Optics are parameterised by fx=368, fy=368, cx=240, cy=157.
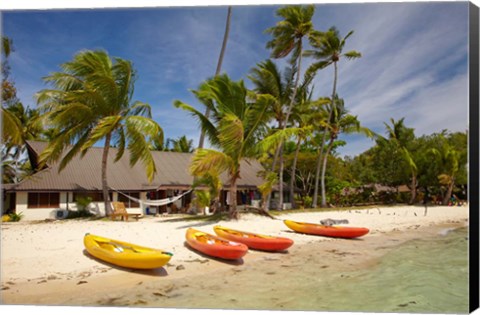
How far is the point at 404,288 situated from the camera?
486cm

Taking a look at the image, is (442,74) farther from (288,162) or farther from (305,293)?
(288,162)

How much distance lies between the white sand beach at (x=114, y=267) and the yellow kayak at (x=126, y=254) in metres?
0.13

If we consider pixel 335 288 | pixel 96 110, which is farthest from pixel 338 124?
pixel 335 288

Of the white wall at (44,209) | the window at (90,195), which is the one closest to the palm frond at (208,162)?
the white wall at (44,209)

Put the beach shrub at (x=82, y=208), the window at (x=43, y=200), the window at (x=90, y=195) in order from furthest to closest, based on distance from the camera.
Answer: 1. the window at (x=90, y=195)
2. the beach shrub at (x=82, y=208)
3. the window at (x=43, y=200)

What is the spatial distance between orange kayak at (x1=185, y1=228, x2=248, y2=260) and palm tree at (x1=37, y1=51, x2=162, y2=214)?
173 inches

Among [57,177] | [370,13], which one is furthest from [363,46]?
[57,177]

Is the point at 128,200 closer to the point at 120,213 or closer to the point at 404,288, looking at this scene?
the point at 120,213

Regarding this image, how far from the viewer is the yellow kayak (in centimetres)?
517

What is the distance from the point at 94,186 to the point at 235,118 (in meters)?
6.59

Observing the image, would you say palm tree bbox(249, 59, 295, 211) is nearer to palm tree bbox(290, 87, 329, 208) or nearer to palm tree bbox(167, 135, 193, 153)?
palm tree bbox(290, 87, 329, 208)

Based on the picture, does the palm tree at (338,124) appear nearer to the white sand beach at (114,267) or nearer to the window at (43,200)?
the white sand beach at (114,267)

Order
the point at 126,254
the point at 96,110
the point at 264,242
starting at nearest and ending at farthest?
the point at 126,254
the point at 264,242
the point at 96,110

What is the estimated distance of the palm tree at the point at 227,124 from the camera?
887cm
